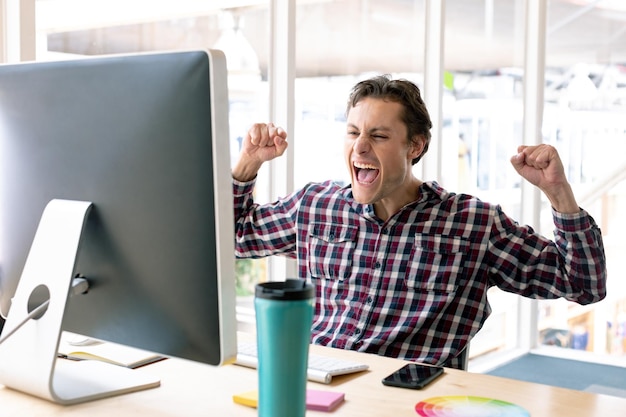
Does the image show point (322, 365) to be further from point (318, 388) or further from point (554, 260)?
point (554, 260)

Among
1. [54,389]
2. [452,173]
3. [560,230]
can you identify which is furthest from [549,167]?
[452,173]

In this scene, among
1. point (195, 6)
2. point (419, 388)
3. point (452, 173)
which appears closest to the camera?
point (419, 388)

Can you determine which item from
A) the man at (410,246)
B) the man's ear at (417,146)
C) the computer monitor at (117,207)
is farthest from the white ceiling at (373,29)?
the computer monitor at (117,207)

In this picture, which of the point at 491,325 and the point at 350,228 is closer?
the point at 350,228

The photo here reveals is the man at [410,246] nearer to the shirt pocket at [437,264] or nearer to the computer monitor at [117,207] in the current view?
the shirt pocket at [437,264]

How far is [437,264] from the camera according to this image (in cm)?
185

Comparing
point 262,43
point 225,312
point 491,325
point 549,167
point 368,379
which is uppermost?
point 262,43

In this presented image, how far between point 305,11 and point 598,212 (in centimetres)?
202

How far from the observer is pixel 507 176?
14.2 ft

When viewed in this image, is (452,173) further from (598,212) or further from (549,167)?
(549,167)

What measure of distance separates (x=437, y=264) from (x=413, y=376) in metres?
0.56

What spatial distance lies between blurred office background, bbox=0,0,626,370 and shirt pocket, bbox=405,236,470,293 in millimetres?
1343

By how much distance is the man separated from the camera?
180cm

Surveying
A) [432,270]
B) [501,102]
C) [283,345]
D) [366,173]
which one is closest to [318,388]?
[283,345]
